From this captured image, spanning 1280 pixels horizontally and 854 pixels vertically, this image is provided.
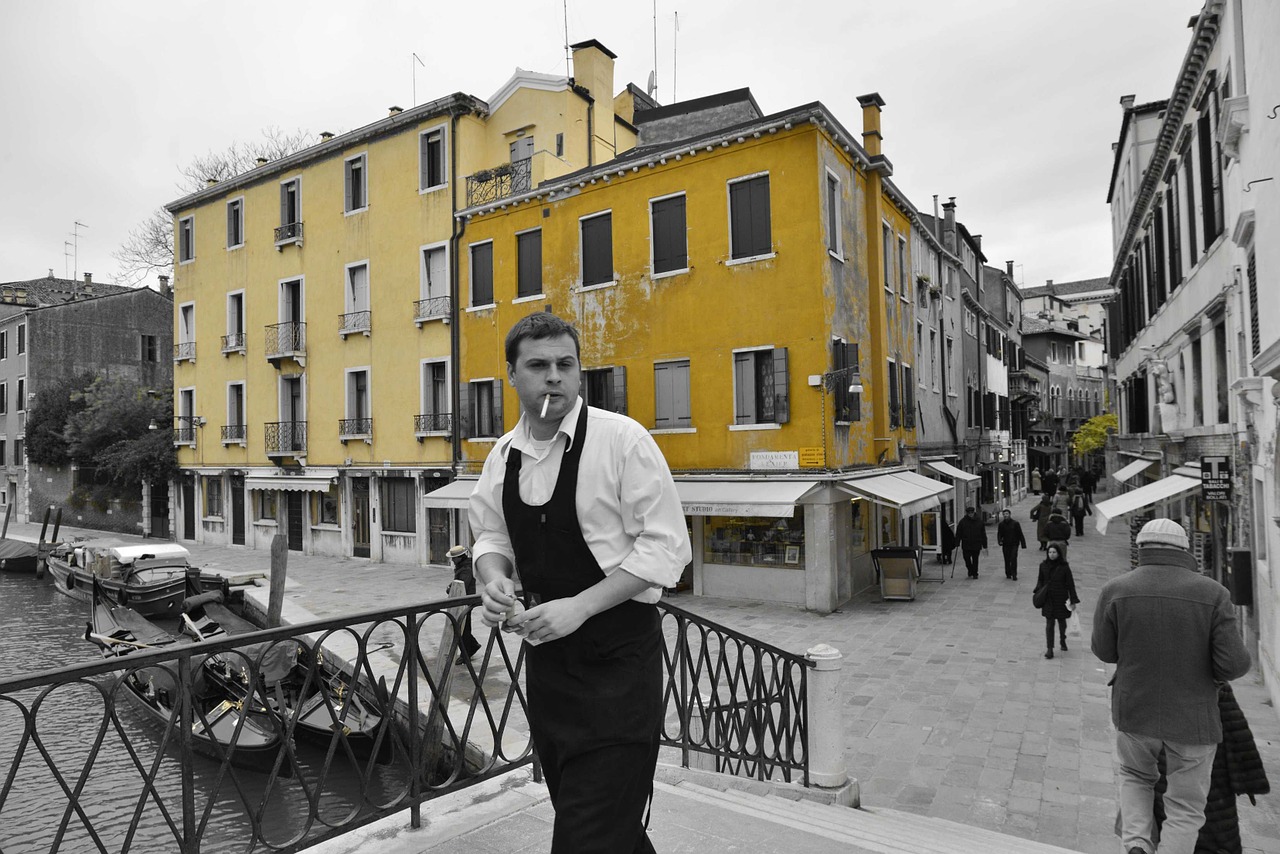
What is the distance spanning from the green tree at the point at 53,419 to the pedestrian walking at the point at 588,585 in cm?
4003

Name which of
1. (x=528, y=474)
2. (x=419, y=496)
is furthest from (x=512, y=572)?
(x=419, y=496)

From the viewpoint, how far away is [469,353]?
762 inches

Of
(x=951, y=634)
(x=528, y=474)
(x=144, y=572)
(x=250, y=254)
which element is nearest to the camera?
(x=528, y=474)

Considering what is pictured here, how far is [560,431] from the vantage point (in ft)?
6.82

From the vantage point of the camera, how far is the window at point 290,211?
75.4ft

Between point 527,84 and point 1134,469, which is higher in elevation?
point 527,84

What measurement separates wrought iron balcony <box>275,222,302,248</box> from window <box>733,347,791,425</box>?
575 inches

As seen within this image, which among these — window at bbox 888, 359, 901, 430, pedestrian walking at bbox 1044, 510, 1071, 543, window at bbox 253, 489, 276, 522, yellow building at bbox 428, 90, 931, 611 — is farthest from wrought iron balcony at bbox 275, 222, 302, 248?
pedestrian walking at bbox 1044, 510, 1071, 543

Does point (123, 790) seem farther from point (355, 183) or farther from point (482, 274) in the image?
point (355, 183)

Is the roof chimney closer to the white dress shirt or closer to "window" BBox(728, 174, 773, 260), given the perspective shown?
"window" BBox(728, 174, 773, 260)

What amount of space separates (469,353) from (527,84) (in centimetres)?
682

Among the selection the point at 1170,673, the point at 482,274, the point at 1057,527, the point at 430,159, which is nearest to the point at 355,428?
the point at 482,274

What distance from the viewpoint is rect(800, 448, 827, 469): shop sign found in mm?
14219

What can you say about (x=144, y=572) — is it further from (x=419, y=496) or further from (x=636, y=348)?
(x=636, y=348)
